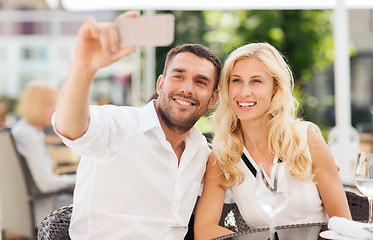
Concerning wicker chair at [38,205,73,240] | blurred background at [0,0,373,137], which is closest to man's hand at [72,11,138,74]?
wicker chair at [38,205,73,240]

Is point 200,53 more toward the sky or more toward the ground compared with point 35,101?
more toward the sky

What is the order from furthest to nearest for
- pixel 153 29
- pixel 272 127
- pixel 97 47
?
pixel 272 127
pixel 97 47
pixel 153 29

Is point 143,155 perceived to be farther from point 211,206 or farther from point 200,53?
point 200,53

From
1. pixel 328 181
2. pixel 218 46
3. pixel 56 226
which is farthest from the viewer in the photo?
pixel 218 46

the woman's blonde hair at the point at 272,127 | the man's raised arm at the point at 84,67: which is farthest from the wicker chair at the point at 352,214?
the man's raised arm at the point at 84,67

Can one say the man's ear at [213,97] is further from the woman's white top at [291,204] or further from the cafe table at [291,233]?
the cafe table at [291,233]

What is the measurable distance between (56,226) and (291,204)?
1.03 m

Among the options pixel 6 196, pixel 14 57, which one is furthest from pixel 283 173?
pixel 14 57

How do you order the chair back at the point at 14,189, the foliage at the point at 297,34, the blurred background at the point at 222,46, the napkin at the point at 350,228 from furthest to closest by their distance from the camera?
1. the blurred background at the point at 222,46
2. the foliage at the point at 297,34
3. the chair back at the point at 14,189
4. the napkin at the point at 350,228

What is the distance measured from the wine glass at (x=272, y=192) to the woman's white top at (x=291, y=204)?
633mm

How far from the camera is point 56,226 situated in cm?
190

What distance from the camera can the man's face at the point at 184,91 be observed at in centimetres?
205

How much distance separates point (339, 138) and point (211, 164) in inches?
110

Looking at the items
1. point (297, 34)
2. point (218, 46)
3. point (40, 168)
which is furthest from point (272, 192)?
point (218, 46)
